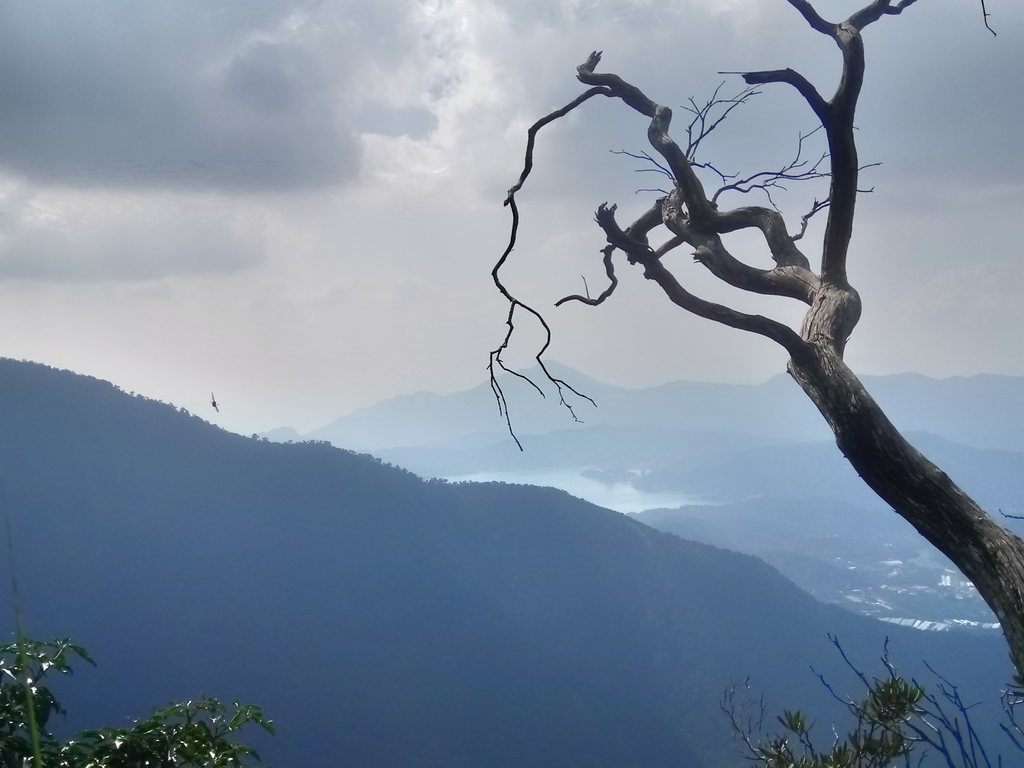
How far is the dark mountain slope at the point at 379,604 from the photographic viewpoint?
33312 mm

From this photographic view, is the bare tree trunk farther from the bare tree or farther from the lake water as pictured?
the lake water

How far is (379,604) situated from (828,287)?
45.0 meters

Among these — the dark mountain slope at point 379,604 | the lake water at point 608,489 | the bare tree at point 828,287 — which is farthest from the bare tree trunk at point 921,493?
the lake water at point 608,489

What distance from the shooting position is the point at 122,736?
7.09ft

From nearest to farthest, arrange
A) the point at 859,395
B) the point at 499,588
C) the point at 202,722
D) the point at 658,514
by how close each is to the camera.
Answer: the point at 859,395
the point at 202,722
the point at 499,588
the point at 658,514

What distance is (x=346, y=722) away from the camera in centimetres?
3328

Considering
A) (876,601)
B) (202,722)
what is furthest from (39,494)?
(876,601)

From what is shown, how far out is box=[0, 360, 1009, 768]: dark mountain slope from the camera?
3331 centimetres

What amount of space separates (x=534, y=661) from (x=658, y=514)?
53135 mm

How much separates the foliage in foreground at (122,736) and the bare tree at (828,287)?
139cm

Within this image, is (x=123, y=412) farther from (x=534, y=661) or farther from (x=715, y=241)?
(x=715, y=241)

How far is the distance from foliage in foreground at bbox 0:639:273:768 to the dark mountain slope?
28.2m

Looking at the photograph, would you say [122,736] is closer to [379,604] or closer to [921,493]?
[921,493]

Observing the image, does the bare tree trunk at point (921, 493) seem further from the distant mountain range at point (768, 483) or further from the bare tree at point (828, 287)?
the distant mountain range at point (768, 483)
